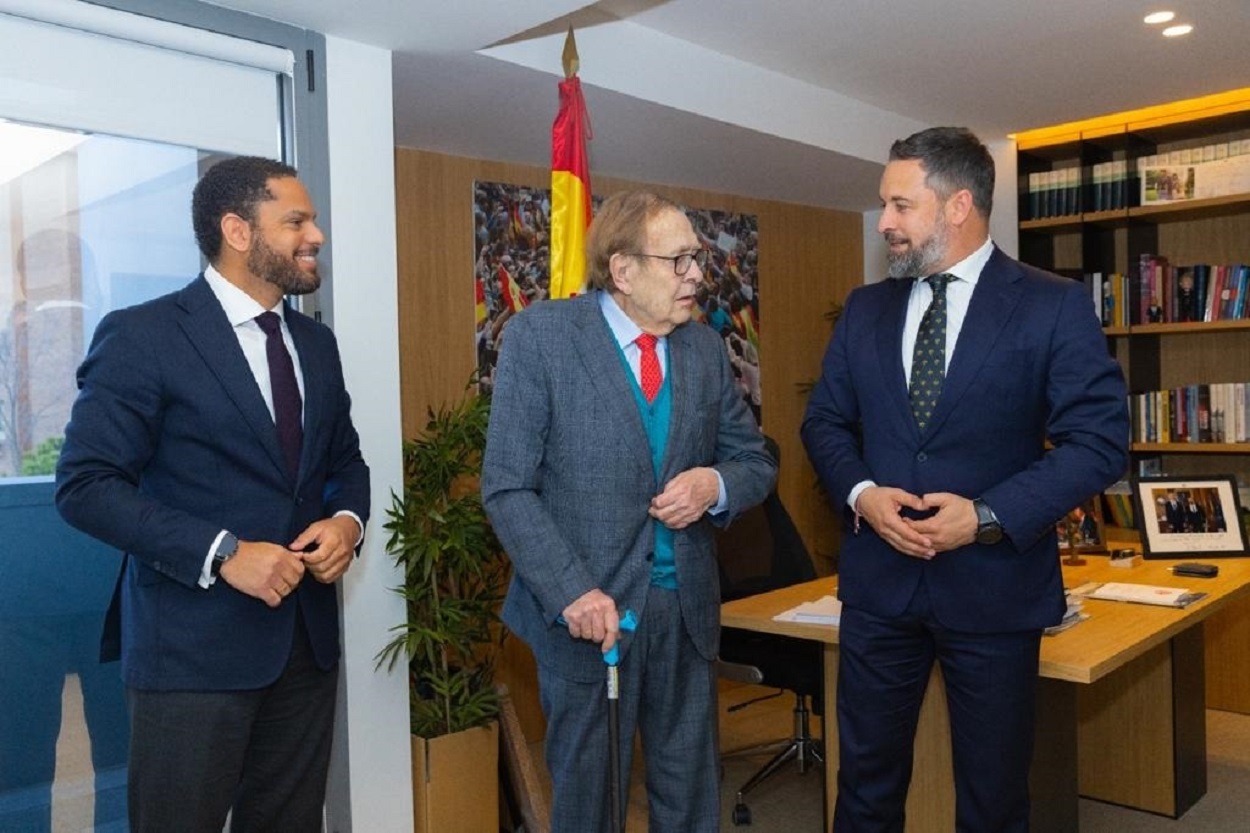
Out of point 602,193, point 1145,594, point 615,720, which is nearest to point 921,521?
point 615,720

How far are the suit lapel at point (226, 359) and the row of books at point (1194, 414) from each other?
4289 millimetres

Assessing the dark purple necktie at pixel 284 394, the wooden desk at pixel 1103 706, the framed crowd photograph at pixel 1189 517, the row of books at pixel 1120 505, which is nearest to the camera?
the dark purple necktie at pixel 284 394

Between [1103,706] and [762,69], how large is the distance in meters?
2.62

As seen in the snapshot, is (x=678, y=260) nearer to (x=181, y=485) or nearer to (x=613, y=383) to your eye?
(x=613, y=383)

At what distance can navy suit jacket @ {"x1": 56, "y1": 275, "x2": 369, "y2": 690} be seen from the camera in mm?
1835

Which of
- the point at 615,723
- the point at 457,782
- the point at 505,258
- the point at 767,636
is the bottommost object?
the point at 457,782

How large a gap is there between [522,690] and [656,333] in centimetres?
270

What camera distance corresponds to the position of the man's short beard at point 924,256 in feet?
7.34

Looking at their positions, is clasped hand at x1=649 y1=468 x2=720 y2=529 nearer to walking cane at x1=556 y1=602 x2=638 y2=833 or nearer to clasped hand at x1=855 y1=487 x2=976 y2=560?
walking cane at x1=556 y1=602 x2=638 y2=833

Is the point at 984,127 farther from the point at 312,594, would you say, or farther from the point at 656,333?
the point at 312,594

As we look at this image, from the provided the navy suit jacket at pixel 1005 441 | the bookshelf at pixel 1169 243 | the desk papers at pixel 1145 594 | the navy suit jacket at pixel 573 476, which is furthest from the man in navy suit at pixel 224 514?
the bookshelf at pixel 1169 243

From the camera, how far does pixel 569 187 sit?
337cm

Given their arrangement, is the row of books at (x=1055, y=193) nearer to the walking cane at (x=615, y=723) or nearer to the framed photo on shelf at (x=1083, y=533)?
the framed photo on shelf at (x=1083, y=533)

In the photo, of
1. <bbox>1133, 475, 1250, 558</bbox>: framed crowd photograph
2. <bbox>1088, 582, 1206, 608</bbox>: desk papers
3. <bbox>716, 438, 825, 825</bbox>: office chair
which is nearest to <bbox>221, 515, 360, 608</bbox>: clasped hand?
<bbox>716, 438, 825, 825</bbox>: office chair
